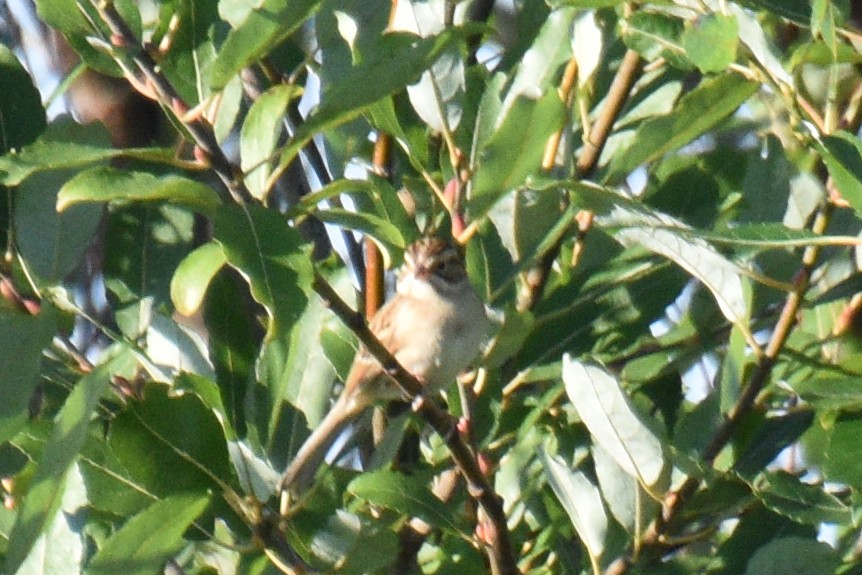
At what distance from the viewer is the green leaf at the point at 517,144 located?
245cm

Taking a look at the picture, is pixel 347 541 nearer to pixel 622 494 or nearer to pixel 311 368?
pixel 311 368

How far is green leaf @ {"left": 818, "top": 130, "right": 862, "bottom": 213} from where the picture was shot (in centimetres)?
229

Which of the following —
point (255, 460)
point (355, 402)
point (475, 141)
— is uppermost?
point (475, 141)

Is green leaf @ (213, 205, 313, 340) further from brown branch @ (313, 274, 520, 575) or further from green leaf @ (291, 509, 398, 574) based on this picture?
green leaf @ (291, 509, 398, 574)

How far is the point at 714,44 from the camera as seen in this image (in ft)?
7.49

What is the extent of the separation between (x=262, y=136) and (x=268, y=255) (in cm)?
28

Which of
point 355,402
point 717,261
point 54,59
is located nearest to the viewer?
point 717,261

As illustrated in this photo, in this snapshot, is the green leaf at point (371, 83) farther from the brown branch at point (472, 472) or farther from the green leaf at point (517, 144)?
the brown branch at point (472, 472)

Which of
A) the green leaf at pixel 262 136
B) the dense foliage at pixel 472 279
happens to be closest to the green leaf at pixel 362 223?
the dense foliage at pixel 472 279

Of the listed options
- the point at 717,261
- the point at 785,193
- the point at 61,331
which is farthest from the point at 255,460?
the point at 785,193

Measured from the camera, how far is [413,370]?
13.8ft

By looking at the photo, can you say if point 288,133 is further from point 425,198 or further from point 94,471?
point 94,471

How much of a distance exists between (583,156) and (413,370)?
119 centimetres

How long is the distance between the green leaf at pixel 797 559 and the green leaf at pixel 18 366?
4.21 feet
